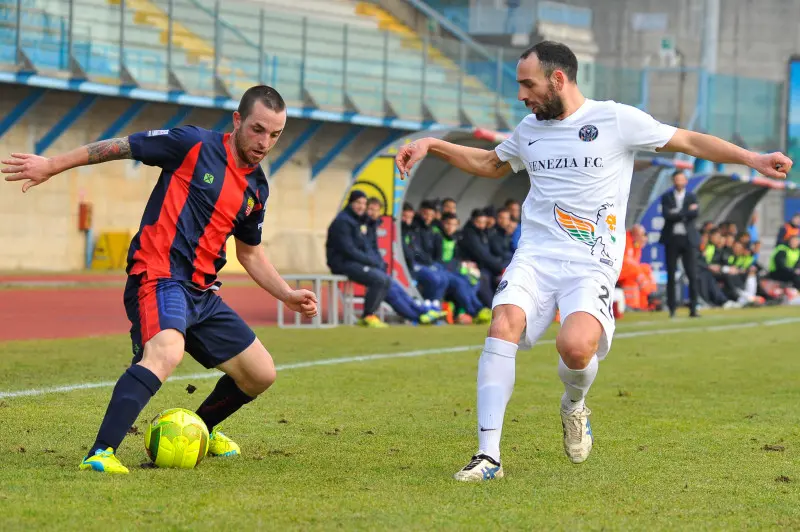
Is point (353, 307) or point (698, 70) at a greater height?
point (698, 70)

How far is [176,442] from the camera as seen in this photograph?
6121mm

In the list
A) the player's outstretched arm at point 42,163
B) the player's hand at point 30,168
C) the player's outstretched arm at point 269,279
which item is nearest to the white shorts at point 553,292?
the player's outstretched arm at point 269,279

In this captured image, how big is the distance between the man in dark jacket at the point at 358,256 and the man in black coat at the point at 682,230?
18.0 feet

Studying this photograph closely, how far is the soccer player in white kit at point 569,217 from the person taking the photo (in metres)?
6.15

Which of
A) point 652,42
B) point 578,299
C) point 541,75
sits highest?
point 652,42

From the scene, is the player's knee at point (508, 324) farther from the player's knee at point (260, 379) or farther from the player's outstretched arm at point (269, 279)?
the player's knee at point (260, 379)

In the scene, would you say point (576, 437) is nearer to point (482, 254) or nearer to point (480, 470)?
point (480, 470)

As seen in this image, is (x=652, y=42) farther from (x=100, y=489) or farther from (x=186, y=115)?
(x=100, y=489)

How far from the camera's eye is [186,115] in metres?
30.4

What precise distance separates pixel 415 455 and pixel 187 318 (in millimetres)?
1355

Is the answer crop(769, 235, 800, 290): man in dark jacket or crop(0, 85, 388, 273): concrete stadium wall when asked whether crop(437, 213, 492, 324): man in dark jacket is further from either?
crop(0, 85, 388, 273): concrete stadium wall

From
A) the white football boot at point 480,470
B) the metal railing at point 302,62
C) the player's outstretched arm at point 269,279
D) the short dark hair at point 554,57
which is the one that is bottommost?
the white football boot at point 480,470

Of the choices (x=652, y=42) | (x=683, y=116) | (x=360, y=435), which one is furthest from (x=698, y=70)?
(x=360, y=435)

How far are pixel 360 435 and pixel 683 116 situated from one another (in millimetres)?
32630
